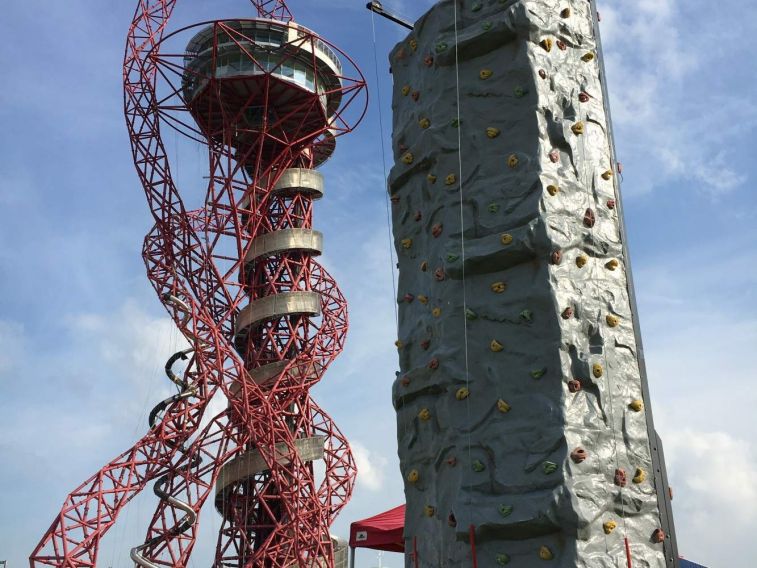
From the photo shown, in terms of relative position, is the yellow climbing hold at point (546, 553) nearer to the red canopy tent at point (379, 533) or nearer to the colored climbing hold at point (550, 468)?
the colored climbing hold at point (550, 468)

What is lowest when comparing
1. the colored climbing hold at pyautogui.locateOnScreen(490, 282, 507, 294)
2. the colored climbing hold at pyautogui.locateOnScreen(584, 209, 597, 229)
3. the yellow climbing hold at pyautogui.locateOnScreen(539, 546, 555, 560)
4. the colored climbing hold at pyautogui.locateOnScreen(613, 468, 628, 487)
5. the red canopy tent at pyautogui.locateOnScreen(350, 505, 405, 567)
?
the yellow climbing hold at pyautogui.locateOnScreen(539, 546, 555, 560)

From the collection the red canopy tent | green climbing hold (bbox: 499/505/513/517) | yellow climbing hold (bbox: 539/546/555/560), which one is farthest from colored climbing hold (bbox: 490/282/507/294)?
the red canopy tent

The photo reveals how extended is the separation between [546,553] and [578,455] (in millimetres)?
1488

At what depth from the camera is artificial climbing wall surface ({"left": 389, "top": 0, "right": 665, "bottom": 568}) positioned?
41.5 ft

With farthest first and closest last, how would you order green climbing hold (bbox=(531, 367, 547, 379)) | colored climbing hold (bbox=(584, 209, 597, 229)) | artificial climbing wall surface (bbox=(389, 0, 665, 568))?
colored climbing hold (bbox=(584, 209, 597, 229)), green climbing hold (bbox=(531, 367, 547, 379)), artificial climbing wall surface (bbox=(389, 0, 665, 568))

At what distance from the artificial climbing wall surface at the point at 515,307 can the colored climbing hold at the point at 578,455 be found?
19 mm

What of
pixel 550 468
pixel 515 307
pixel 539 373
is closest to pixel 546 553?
pixel 550 468

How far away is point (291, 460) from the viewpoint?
37562 millimetres

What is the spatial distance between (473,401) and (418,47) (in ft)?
24.9

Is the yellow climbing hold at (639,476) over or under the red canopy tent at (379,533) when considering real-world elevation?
under

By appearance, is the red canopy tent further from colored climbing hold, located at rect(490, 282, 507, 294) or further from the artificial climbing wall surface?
colored climbing hold, located at rect(490, 282, 507, 294)

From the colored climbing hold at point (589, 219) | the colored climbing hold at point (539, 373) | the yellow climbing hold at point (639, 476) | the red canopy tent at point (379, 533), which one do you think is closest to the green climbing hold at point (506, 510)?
the colored climbing hold at point (539, 373)

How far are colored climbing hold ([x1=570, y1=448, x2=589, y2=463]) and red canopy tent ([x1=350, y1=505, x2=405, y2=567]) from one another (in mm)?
12929

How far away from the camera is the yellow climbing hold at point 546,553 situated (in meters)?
12.2
